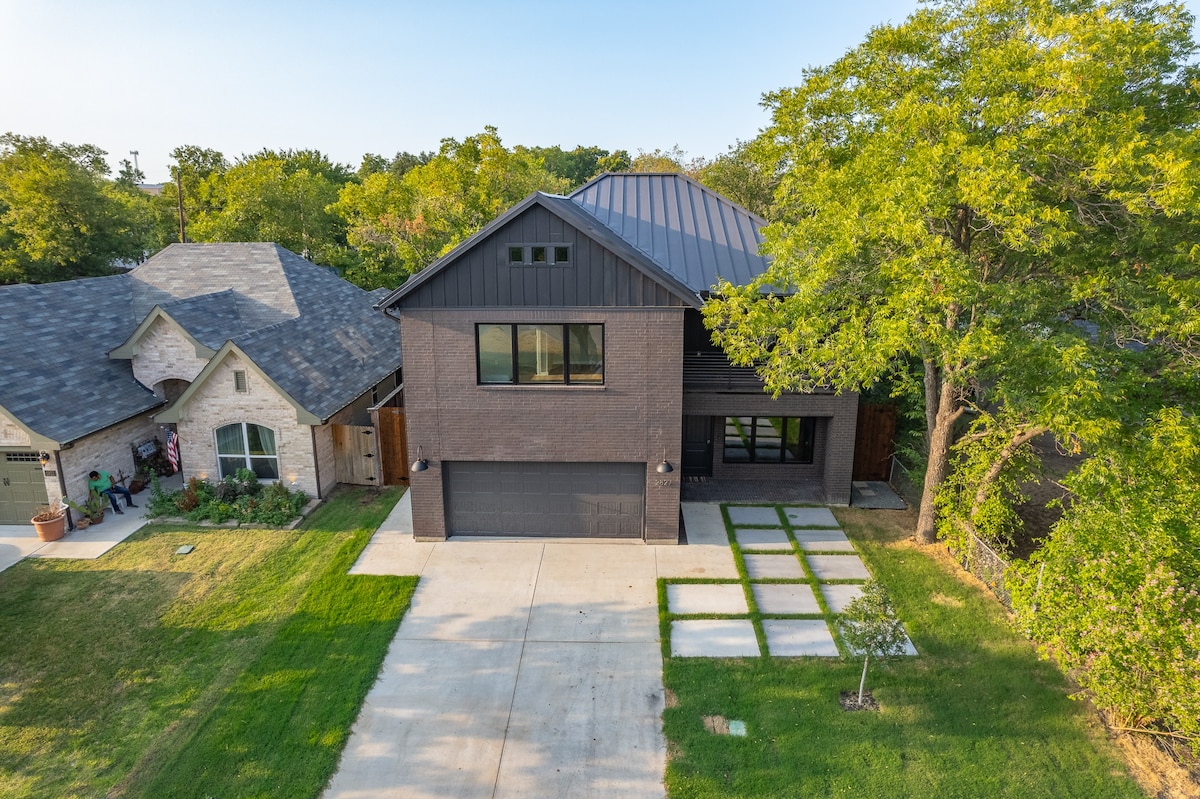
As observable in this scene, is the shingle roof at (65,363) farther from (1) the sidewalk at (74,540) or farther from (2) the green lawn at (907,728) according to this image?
(2) the green lawn at (907,728)

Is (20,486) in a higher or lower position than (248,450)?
lower

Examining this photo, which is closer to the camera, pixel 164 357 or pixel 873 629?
pixel 873 629

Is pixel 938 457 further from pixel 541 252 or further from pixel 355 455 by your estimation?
pixel 355 455

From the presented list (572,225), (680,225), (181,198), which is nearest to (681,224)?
(680,225)

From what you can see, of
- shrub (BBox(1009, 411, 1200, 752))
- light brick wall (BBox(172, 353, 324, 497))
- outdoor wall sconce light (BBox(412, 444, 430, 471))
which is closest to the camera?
shrub (BBox(1009, 411, 1200, 752))

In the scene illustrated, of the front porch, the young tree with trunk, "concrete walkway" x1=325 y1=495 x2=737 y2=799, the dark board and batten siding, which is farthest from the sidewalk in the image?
the young tree with trunk

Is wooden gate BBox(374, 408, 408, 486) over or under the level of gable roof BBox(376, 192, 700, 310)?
under

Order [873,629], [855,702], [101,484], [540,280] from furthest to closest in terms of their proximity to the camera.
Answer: [101,484] → [540,280] → [855,702] → [873,629]

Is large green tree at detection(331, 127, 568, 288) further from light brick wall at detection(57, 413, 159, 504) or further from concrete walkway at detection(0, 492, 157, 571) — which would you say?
concrete walkway at detection(0, 492, 157, 571)
